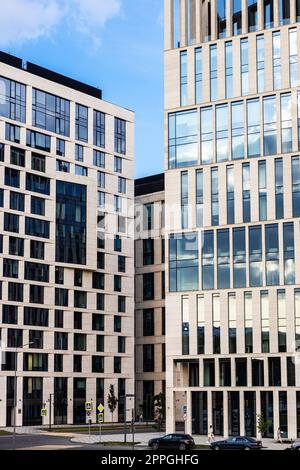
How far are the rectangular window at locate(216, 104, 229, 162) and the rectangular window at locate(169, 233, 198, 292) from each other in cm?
924

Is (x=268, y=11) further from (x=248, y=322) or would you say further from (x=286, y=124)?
(x=248, y=322)

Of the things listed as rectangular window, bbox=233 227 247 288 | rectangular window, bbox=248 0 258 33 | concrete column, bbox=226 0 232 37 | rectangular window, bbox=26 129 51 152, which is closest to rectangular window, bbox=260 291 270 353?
rectangular window, bbox=233 227 247 288

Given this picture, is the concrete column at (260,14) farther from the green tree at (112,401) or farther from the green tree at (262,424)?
the green tree at (112,401)

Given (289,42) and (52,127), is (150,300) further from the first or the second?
(289,42)

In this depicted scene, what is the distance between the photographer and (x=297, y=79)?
258 ft

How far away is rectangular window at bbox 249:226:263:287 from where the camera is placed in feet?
254

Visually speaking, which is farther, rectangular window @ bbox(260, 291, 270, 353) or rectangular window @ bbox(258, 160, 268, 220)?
rectangular window @ bbox(258, 160, 268, 220)

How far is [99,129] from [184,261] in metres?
49.5


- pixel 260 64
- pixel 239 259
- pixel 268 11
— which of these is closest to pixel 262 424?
pixel 239 259

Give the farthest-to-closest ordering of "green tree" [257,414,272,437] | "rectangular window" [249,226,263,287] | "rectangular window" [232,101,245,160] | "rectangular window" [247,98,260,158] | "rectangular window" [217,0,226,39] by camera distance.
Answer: "rectangular window" [217,0,226,39]
"rectangular window" [232,101,245,160]
"rectangular window" [247,98,260,158]
"rectangular window" [249,226,263,287]
"green tree" [257,414,272,437]

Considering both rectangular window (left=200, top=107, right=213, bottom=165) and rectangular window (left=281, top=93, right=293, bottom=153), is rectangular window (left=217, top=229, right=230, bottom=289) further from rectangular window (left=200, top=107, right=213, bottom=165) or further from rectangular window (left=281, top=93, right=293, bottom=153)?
rectangular window (left=281, top=93, right=293, bottom=153)

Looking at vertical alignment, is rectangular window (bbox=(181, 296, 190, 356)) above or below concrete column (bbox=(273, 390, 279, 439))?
above

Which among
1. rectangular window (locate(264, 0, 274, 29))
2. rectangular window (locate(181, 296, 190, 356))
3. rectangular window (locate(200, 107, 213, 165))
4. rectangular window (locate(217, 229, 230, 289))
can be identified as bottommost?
rectangular window (locate(181, 296, 190, 356))

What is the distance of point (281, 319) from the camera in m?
75.9
